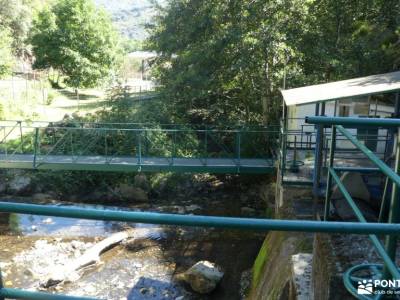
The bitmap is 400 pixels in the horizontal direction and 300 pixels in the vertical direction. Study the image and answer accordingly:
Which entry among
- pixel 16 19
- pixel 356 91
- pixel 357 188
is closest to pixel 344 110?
pixel 356 91

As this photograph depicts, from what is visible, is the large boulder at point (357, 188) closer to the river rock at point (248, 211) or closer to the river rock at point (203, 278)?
the river rock at point (203, 278)

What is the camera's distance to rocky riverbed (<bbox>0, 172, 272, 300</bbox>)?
8.13 meters

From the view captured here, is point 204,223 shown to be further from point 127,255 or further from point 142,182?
point 142,182

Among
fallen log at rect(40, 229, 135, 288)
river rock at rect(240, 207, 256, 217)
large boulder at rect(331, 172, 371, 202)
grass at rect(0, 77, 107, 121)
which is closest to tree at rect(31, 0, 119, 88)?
grass at rect(0, 77, 107, 121)

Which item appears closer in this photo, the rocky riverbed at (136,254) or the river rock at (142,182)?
the rocky riverbed at (136,254)

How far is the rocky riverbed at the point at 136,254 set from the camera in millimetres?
8133

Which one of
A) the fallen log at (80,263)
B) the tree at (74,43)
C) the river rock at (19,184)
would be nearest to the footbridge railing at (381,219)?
the fallen log at (80,263)

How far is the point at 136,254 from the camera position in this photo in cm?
958

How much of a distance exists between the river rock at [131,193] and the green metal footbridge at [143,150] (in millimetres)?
1133

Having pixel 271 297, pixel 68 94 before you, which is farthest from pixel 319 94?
pixel 68 94

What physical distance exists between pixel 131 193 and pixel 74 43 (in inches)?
589

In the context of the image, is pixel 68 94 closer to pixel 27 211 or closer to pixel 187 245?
pixel 187 245

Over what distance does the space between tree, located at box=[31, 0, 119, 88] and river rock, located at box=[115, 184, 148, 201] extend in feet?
43.1

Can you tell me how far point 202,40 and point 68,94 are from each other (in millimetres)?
18872
